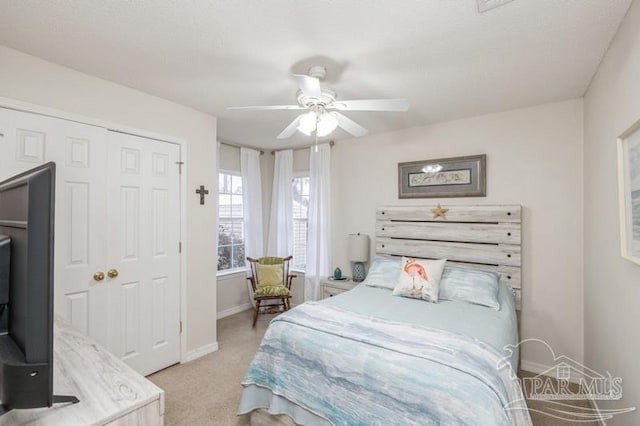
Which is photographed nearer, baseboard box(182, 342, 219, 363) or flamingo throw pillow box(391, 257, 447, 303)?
flamingo throw pillow box(391, 257, 447, 303)

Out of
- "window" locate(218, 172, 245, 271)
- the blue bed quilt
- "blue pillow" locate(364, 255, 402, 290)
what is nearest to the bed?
the blue bed quilt

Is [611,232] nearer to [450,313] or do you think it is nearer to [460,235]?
[450,313]

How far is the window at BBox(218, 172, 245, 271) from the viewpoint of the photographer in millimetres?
4340

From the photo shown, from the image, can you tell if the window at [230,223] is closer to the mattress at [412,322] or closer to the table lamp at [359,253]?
the table lamp at [359,253]

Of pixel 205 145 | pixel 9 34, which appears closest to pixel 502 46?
pixel 205 145

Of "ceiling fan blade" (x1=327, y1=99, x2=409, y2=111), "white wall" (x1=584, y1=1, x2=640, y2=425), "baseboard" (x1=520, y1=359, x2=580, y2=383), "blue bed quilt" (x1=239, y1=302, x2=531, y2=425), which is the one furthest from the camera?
"baseboard" (x1=520, y1=359, x2=580, y2=383)

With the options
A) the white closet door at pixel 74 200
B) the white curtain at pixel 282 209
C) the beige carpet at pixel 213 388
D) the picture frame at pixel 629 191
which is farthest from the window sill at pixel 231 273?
the picture frame at pixel 629 191

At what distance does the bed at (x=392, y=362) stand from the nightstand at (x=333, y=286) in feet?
2.29

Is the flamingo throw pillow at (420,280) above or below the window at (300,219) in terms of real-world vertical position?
below

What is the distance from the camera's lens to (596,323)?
2.25 metres

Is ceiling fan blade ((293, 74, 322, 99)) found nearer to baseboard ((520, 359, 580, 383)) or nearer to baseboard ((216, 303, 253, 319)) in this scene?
baseboard ((520, 359, 580, 383))

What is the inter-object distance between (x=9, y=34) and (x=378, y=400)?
2.88 meters

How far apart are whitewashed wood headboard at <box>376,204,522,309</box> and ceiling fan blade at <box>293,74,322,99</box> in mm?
1988

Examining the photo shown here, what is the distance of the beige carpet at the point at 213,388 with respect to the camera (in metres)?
2.19
